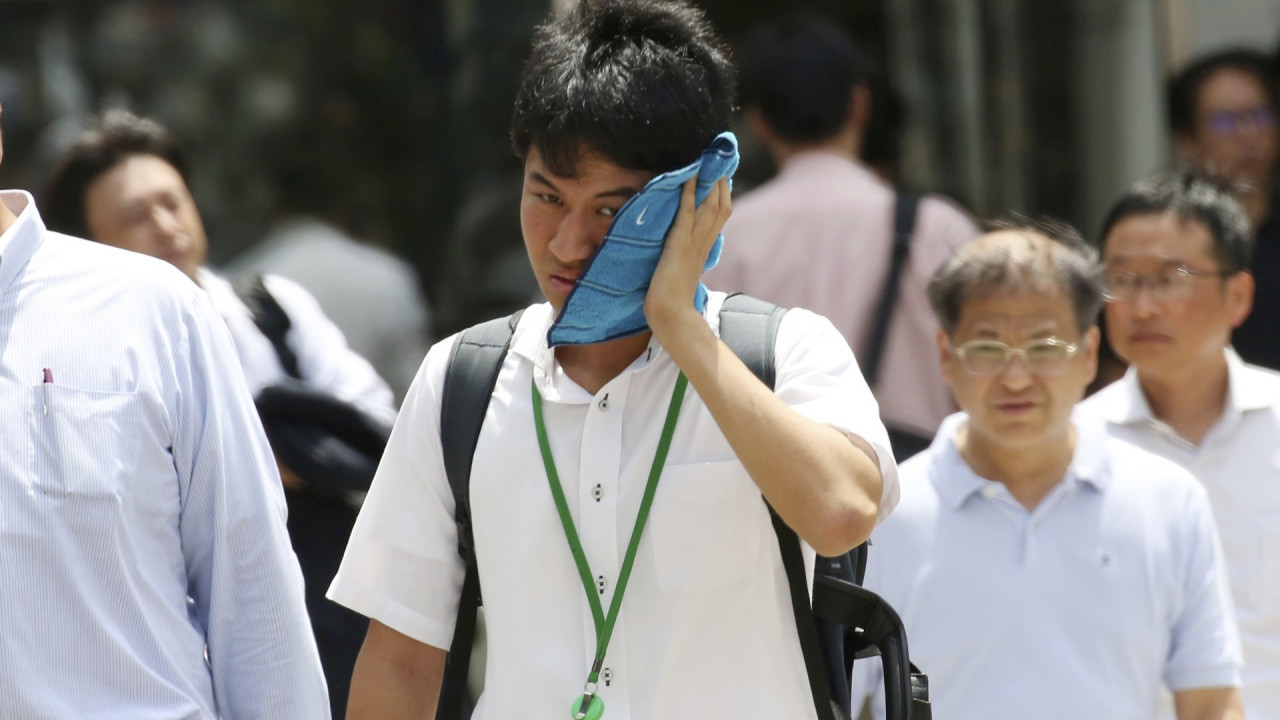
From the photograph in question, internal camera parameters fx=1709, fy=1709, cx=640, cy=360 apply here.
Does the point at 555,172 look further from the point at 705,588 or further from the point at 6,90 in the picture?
the point at 6,90

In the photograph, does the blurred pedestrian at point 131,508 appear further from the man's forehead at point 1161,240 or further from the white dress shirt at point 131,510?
the man's forehead at point 1161,240

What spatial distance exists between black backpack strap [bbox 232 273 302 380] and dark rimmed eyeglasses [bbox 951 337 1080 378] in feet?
4.92

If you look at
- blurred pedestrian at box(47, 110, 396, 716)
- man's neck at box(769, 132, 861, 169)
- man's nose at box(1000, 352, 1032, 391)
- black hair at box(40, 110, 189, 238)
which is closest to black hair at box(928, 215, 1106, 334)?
man's nose at box(1000, 352, 1032, 391)

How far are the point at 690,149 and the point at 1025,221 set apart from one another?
1.65 metres

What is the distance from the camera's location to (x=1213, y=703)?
3.18m

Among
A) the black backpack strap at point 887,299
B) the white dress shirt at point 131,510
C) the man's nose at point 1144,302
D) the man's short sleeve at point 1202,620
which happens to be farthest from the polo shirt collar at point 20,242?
the man's nose at point 1144,302

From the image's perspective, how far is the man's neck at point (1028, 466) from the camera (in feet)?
11.2

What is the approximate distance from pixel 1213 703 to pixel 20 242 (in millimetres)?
2244

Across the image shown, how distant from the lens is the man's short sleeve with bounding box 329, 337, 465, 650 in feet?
7.98

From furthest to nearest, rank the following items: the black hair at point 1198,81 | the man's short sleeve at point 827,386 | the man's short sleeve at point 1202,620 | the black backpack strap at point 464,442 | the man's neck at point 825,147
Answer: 1. the black hair at point 1198,81
2. the man's neck at point 825,147
3. the man's short sleeve at point 1202,620
4. the black backpack strap at point 464,442
5. the man's short sleeve at point 827,386

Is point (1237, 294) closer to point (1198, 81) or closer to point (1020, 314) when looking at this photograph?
point (1020, 314)

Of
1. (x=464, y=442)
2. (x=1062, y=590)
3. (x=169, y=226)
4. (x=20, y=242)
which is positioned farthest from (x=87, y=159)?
(x=1062, y=590)

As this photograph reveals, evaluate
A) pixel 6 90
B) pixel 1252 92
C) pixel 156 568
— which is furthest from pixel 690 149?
pixel 6 90

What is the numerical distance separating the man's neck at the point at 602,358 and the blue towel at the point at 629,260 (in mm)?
75
